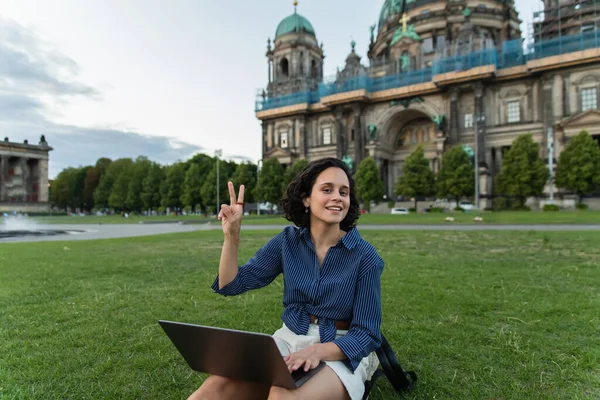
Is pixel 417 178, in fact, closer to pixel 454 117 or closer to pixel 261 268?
pixel 454 117

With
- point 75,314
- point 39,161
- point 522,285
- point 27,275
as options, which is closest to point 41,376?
point 75,314

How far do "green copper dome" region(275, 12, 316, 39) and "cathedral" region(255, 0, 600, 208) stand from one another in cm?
24

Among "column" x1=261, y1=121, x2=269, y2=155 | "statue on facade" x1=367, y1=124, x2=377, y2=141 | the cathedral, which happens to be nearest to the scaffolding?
the cathedral

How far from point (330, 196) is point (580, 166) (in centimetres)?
4458

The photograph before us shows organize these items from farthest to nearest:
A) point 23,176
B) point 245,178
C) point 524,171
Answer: point 23,176, point 245,178, point 524,171

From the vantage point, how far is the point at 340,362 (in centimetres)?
234

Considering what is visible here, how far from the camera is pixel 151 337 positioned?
170 inches

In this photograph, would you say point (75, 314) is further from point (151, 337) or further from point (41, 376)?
point (41, 376)

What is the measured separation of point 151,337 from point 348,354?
2.80 meters

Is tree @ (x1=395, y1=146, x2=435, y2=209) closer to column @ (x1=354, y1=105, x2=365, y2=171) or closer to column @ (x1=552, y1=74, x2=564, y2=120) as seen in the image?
column @ (x1=354, y1=105, x2=365, y2=171)

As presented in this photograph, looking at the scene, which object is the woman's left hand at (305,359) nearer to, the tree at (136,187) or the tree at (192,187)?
the tree at (192,187)

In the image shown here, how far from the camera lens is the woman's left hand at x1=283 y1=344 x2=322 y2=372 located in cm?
217

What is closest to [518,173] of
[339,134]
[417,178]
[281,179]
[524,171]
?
[524,171]

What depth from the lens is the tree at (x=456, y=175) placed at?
43.7m
